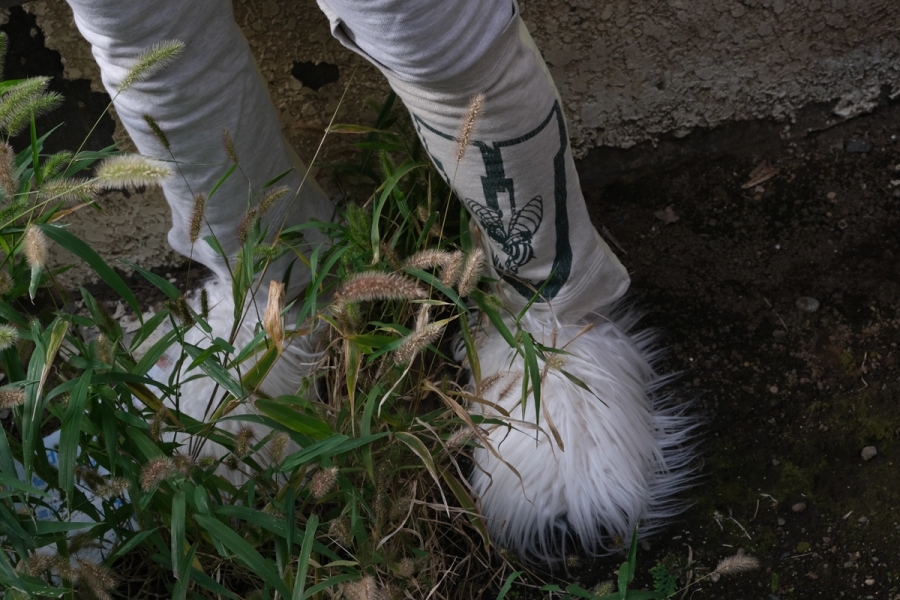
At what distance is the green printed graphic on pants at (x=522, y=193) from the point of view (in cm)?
93

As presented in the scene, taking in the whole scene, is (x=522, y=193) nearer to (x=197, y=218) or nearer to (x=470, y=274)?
(x=470, y=274)

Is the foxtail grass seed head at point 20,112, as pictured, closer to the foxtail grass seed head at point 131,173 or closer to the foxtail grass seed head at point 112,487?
the foxtail grass seed head at point 131,173

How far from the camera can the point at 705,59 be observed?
1396 mm

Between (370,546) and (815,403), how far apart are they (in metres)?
0.67

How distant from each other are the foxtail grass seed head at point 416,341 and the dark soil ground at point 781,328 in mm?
513

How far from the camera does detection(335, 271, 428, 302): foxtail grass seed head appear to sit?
2.46 feet

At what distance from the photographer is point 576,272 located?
3.54 feet

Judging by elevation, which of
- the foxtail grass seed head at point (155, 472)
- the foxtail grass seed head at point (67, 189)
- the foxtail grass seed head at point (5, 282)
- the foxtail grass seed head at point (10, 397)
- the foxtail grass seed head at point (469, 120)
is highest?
the foxtail grass seed head at point (67, 189)

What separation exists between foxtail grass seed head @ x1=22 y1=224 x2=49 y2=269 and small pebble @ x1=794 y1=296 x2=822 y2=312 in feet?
3.36

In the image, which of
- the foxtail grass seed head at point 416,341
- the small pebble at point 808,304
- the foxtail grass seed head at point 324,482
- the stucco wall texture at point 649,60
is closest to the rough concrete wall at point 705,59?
the stucco wall texture at point 649,60

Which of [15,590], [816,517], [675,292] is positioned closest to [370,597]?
[15,590]

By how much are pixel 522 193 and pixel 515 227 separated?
5 cm

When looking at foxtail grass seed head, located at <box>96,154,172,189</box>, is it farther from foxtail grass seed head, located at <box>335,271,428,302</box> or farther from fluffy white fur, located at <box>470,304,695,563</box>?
fluffy white fur, located at <box>470,304,695,563</box>

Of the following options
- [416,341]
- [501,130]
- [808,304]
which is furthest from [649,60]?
[416,341]
